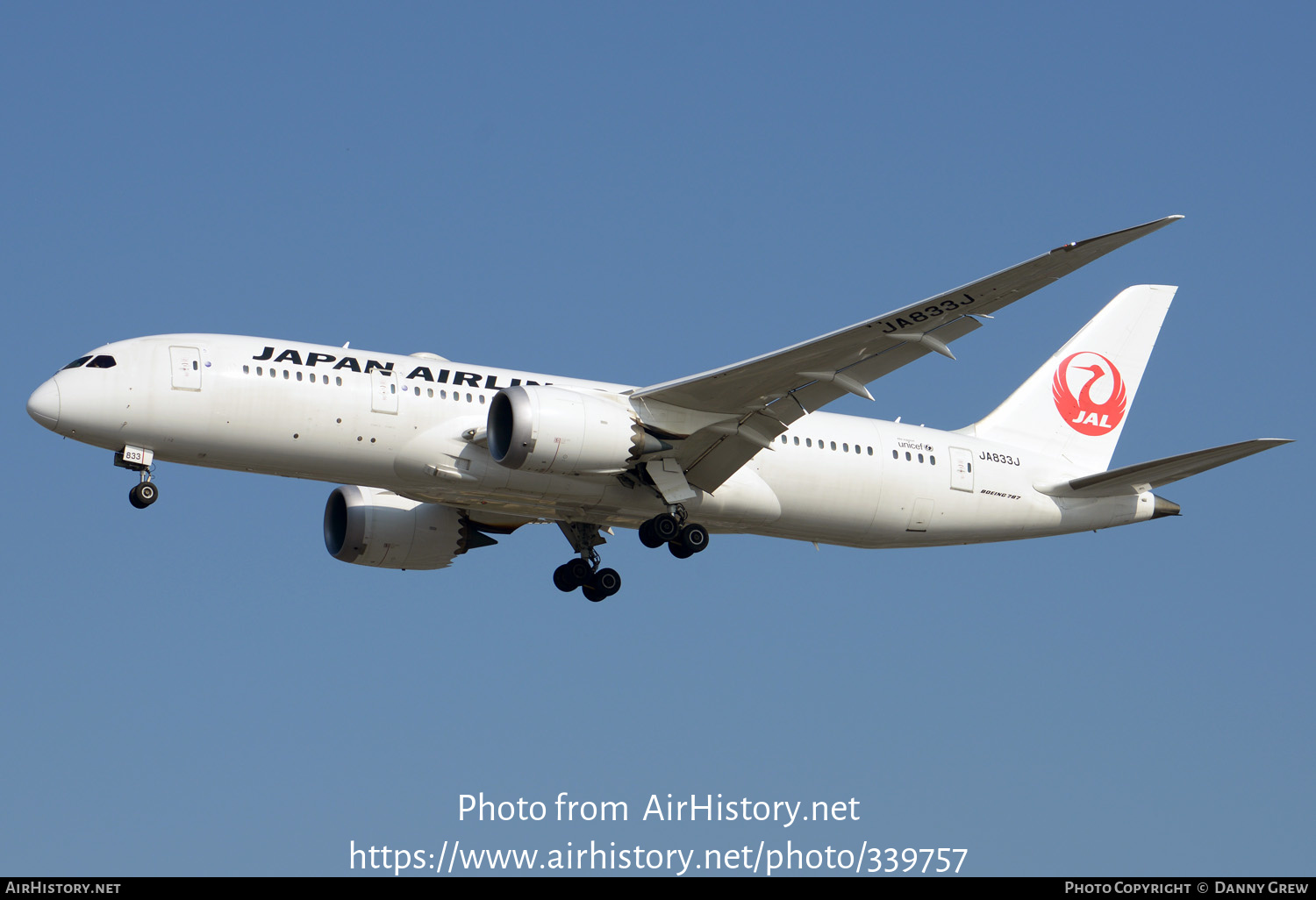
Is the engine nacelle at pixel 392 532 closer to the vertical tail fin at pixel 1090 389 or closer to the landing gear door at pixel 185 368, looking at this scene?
the landing gear door at pixel 185 368

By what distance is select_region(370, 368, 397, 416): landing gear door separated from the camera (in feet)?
104

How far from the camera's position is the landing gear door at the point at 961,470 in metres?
36.7

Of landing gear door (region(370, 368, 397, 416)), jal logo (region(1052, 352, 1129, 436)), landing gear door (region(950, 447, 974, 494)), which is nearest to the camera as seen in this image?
landing gear door (region(370, 368, 397, 416))

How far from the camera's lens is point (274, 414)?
31.1 m

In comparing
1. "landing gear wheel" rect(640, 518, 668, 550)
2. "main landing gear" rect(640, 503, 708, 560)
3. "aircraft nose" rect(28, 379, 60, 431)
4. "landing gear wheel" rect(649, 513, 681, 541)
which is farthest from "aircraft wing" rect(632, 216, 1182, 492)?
"aircraft nose" rect(28, 379, 60, 431)

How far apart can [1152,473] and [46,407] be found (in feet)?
74.1

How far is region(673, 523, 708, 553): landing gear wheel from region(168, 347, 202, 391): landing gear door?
1018 cm

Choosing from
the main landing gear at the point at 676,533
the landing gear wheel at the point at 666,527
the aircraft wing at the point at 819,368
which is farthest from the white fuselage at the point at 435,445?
the aircraft wing at the point at 819,368

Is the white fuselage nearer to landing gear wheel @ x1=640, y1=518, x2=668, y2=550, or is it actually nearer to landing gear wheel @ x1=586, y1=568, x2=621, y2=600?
landing gear wheel @ x1=640, y1=518, x2=668, y2=550

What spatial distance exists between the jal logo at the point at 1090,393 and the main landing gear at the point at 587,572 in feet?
38.7

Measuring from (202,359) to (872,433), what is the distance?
563 inches

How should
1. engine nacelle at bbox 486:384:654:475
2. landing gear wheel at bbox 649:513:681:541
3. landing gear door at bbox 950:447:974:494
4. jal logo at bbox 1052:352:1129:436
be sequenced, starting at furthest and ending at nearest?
jal logo at bbox 1052:352:1129:436 < landing gear door at bbox 950:447:974:494 < landing gear wheel at bbox 649:513:681:541 < engine nacelle at bbox 486:384:654:475
